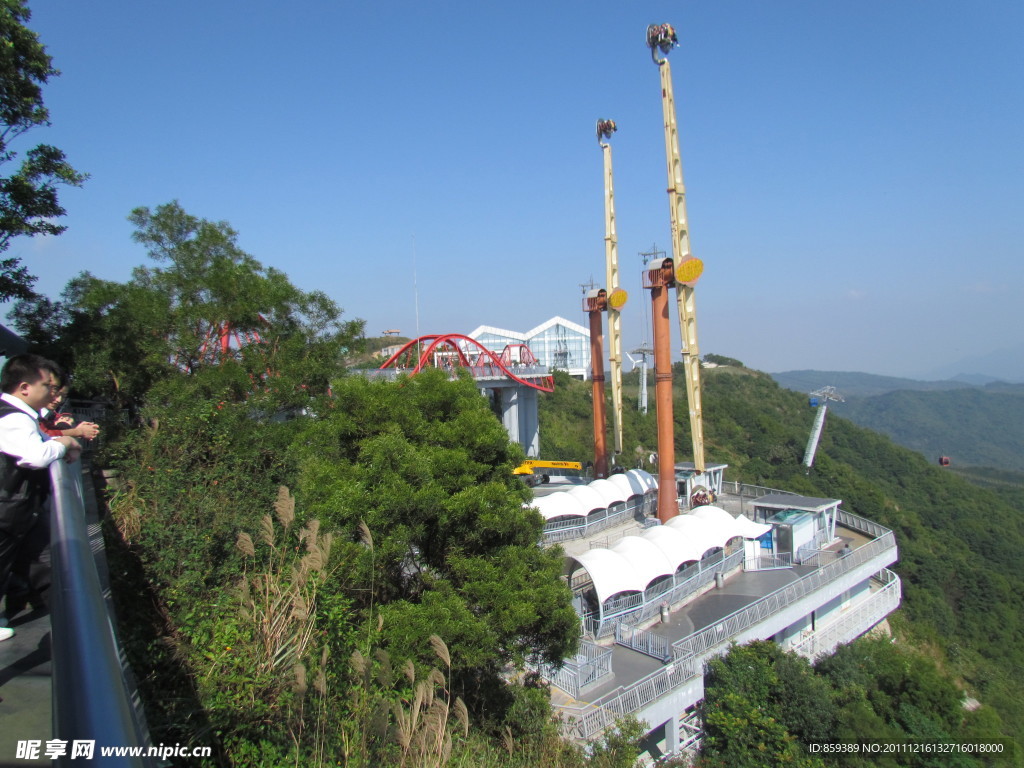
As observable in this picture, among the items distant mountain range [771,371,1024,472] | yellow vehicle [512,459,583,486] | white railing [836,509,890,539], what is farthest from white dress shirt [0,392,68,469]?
distant mountain range [771,371,1024,472]

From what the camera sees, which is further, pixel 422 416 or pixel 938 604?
pixel 938 604

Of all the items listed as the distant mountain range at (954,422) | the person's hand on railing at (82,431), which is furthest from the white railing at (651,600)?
the distant mountain range at (954,422)

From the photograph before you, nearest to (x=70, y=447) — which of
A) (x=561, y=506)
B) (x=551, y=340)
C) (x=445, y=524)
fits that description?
(x=445, y=524)

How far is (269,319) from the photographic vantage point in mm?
11875

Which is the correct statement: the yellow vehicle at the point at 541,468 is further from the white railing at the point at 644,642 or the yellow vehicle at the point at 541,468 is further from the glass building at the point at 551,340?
the glass building at the point at 551,340

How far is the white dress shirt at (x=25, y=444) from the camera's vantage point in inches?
93.8

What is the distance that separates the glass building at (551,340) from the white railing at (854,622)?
47.4 meters

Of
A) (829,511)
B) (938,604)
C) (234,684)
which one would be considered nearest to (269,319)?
(234,684)

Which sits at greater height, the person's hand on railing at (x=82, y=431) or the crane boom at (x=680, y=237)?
the crane boom at (x=680, y=237)

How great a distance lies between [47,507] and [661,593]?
41.7 ft

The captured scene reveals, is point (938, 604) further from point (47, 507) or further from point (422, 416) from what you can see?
point (47, 507)

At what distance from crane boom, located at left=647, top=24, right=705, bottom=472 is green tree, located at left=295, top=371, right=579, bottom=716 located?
13.3m

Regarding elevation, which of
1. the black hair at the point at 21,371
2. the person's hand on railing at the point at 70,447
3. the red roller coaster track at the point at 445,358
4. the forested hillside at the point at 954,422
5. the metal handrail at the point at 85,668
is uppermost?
the red roller coaster track at the point at 445,358

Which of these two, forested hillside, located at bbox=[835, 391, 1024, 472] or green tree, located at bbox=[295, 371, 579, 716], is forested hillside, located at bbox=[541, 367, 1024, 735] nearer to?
green tree, located at bbox=[295, 371, 579, 716]
